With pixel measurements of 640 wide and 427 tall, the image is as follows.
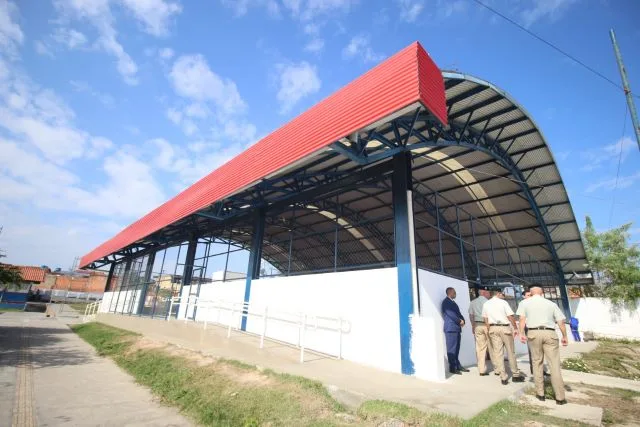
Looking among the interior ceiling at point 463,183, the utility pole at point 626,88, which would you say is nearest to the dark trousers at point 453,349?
the interior ceiling at point 463,183

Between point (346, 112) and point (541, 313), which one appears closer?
point (541, 313)

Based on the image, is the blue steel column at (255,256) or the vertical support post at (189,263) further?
the vertical support post at (189,263)

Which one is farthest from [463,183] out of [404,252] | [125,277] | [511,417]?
[125,277]

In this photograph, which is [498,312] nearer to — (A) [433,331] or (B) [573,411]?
(A) [433,331]

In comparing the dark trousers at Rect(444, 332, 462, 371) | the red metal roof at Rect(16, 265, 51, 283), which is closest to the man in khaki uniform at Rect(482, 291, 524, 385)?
A: the dark trousers at Rect(444, 332, 462, 371)

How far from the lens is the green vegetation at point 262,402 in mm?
4137

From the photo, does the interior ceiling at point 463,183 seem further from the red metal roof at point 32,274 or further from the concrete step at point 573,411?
the red metal roof at point 32,274

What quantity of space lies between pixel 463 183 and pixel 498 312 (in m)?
9.98

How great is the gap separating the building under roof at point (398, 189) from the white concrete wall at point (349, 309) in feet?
1.39

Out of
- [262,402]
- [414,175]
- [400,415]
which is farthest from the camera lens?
[414,175]

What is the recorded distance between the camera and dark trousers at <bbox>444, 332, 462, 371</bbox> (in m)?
7.36

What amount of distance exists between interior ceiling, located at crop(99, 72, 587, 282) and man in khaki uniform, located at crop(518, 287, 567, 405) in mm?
4669

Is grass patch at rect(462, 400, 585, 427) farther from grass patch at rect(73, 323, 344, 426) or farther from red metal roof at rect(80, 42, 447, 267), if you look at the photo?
red metal roof at rect(80, 42, 447, 267)

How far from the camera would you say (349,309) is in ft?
28.7
